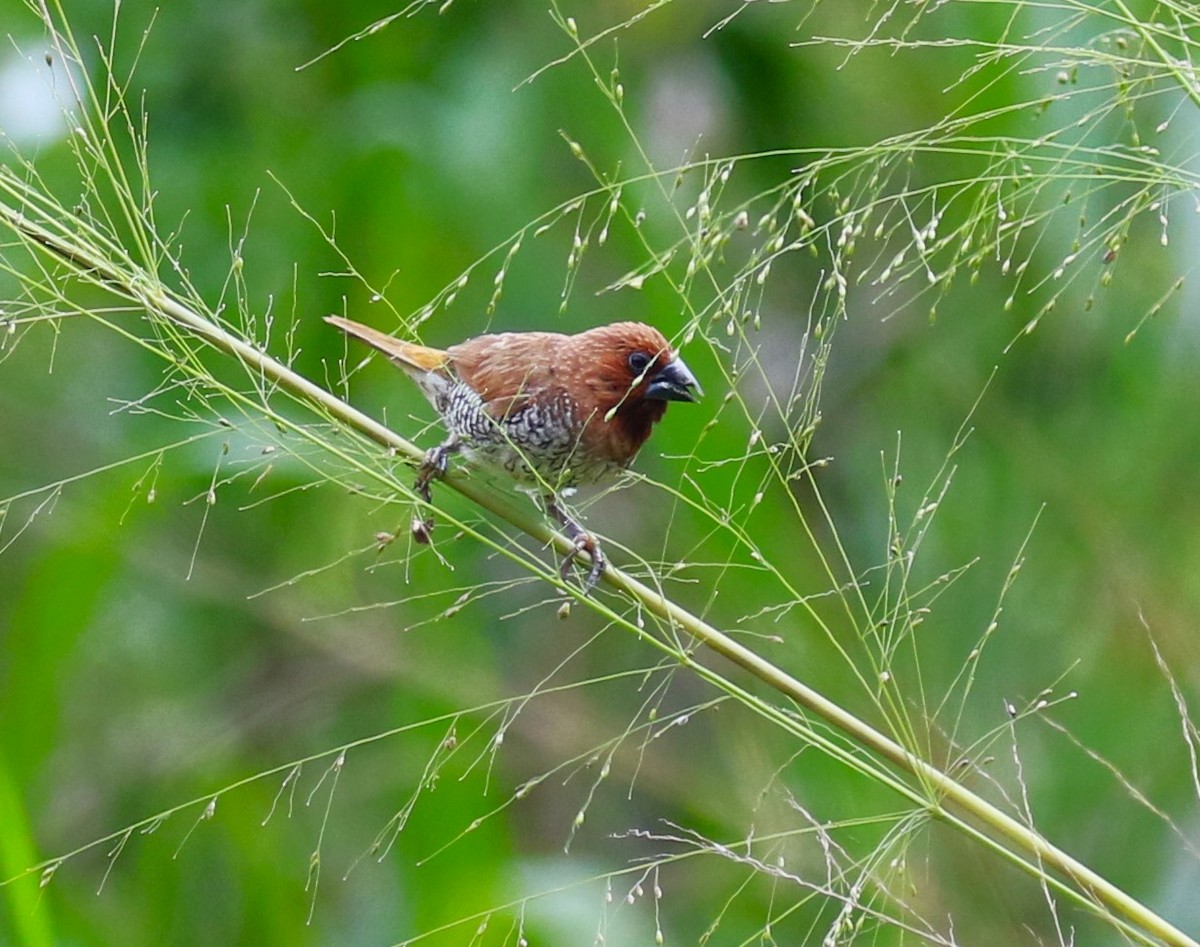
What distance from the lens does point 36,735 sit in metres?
2.88

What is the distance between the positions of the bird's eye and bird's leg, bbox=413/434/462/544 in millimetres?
392

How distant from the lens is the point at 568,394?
10.3ft

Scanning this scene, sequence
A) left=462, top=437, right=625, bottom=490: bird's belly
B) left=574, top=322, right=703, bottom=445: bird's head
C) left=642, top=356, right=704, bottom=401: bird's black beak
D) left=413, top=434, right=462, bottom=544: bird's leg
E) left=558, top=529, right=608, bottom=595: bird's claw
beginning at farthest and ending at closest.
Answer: left=574, top=322, right=703, bottom=445: bird's head
left=642, top=356, right=704, bottom=401: bird's black beak
left=462, top=437, right=625, bottom=490: bird's belly
left=558, top=529, right=608, bottom=595: bird's claw
left=413, top=434, right=462, bottom=544: bird's leg

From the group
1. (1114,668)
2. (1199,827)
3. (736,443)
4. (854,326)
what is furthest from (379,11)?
(1199,827)

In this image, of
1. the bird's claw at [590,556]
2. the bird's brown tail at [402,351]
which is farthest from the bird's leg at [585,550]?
the bird's brown tail at [402,351]

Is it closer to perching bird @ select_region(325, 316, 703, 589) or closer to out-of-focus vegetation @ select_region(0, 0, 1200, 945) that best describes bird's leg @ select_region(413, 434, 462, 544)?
perching bird @ select_region(325, 316, 703, 589)

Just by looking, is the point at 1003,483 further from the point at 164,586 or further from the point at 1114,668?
the point at 164,586

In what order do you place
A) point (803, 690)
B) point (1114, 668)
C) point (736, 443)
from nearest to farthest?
1. point (803, 690)
2. point (736, 443)
3. point (1114, 668)

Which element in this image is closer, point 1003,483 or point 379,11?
point 1003,483

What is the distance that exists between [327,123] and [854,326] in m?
1.40

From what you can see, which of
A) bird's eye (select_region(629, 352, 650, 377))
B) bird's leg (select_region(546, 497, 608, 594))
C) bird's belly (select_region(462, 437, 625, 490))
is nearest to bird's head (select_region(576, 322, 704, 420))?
bird's eye (select_region(629, 352, 650, 377))

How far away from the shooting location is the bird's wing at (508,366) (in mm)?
3176

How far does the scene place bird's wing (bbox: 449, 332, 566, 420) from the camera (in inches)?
125

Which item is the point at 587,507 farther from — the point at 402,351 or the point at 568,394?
the point at 402,351
